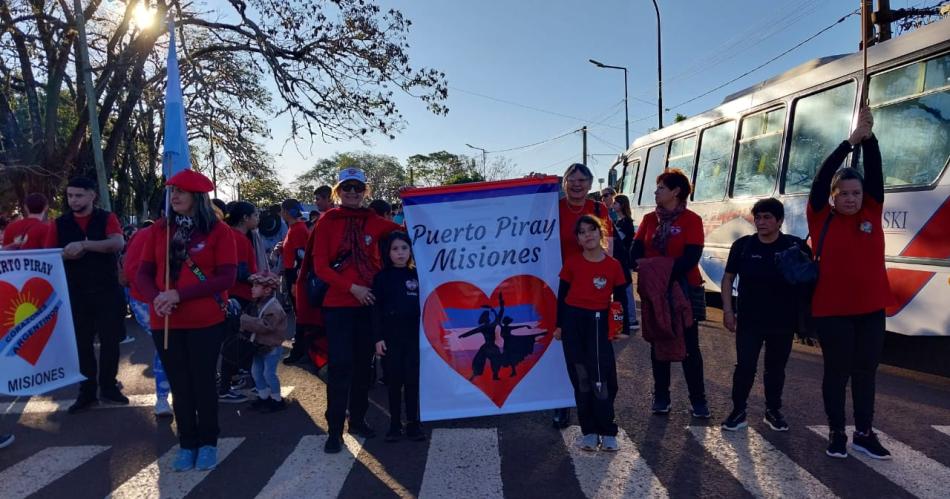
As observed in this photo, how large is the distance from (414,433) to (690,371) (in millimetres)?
2241

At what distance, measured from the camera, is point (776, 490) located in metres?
3.47

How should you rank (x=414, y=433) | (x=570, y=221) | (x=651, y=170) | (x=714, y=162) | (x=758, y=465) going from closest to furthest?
(x=758, y=465), (x=414, y=433), (x=570, y=221), (x=714, y=162), (x=651, y=170)

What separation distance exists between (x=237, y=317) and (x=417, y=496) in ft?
8.27

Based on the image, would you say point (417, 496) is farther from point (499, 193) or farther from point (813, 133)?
point (813, 133)

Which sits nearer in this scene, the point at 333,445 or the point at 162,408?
the point at 333,445

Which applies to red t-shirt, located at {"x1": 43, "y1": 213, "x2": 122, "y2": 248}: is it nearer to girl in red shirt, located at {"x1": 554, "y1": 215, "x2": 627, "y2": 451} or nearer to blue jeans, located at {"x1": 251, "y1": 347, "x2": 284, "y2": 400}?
blue jeans, located at {"x1": 251, "y1": 347, "x2": 284, "y2": 400}

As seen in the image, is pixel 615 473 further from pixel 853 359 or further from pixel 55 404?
pixel 55 404

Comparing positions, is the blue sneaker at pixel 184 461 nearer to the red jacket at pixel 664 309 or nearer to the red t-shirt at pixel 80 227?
the red t-shirt at pixel 80 227

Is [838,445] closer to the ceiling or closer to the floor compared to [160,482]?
closer to the ceiling

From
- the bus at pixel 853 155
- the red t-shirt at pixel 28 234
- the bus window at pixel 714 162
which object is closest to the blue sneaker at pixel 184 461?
the red t-shirt at pixel 28 234

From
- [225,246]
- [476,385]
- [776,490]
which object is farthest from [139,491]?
[776,490]

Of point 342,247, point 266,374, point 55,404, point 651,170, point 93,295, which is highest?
point 651,170

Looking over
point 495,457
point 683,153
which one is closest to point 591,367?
point 495,457

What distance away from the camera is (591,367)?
13.4ft
